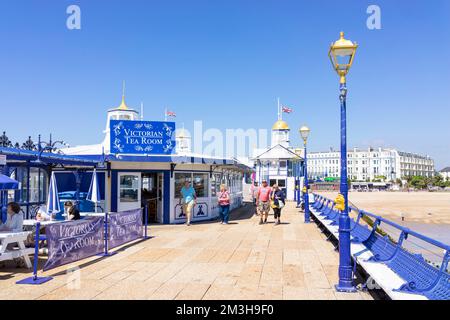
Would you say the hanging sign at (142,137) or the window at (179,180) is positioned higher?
the hanging sign at (142,137)

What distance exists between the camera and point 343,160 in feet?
20.5

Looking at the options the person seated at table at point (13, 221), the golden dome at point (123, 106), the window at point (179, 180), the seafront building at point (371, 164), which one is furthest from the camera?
the seafront building at point (371, 164)

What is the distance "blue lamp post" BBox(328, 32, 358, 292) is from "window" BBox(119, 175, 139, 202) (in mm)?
9693

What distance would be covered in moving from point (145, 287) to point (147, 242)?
14.5 feet

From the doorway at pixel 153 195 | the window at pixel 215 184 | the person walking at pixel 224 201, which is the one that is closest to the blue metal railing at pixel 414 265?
the person walking at pixel 224 201

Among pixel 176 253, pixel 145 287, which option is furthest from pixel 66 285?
pixel 176 253

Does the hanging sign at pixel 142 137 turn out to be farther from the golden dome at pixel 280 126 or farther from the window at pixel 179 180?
the golden dome at pixel 280 126

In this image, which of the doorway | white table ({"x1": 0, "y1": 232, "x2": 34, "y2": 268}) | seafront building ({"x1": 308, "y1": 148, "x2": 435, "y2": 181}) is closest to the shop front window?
the doorway

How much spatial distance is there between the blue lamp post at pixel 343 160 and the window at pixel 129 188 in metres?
9.69

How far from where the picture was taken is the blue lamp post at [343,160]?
5992 millimetres

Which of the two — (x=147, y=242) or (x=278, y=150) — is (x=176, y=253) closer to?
(x=147, y=242)

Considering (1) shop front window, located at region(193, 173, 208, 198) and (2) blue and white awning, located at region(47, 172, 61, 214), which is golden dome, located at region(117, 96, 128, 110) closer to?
(1) shop front window, located at region(193, 173, 208, 198)
